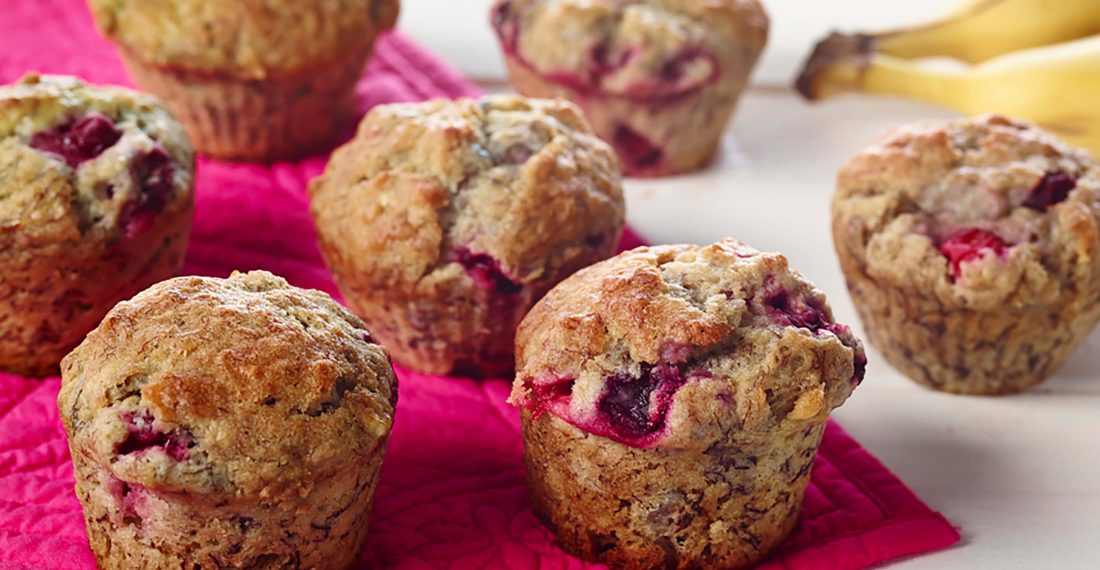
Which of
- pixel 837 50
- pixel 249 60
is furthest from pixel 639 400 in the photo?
pixel 837 50

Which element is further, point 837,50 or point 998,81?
point 837,50

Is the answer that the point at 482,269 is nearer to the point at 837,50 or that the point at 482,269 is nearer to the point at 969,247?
the point at 969,247

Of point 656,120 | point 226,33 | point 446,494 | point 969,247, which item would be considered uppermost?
point 969,247

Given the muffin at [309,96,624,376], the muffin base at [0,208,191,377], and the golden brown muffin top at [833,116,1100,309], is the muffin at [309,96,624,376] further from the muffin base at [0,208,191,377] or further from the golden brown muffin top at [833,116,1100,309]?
the golden brown muffin top at [833,116,1100,309]

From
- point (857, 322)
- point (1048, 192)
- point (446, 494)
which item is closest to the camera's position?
point (446, 494)

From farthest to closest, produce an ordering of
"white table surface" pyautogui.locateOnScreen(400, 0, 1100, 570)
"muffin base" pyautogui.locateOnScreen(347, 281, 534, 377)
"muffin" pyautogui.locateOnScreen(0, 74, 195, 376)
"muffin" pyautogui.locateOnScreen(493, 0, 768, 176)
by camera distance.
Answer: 1. "muffin" pyautogui.locateOnScreen(493, 0, 768, 176)
2. "muffin base" pyautogui.locateOnScreen(347, 281, 534, 377)
3. "muffin" pyautogui.locateOnScreen(0, 74, 195, 376)
4. "white table surface" pyautogui.locateOnScreen(400, 0, 1100, 570)

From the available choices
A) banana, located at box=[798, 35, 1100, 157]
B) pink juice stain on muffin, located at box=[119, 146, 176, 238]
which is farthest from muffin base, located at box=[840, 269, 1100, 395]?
pink juice stain on muffin, located at box=[119, 146, 176, 238]

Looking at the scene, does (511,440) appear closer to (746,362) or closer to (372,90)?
(746,362)

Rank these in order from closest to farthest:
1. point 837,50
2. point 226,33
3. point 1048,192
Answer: point 1048,192, point 226,33, point 837,50
